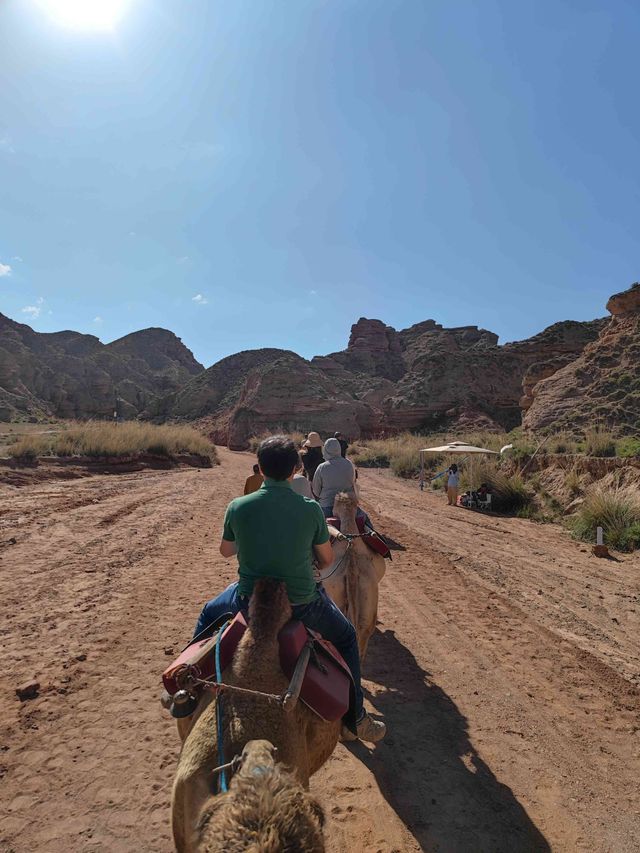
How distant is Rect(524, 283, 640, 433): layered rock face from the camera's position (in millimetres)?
23672

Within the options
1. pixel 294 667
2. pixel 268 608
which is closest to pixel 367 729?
pixel 294 667

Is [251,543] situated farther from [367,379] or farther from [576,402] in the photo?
[367,379]

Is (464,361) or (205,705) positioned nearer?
(205,705)

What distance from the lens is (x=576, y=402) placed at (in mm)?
26391

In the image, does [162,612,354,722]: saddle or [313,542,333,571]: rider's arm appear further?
[313,542,333,571]: rider's arm

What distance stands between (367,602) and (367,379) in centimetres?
7657

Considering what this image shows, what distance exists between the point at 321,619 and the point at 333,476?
3.08 meters

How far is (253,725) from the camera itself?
6.64 ft

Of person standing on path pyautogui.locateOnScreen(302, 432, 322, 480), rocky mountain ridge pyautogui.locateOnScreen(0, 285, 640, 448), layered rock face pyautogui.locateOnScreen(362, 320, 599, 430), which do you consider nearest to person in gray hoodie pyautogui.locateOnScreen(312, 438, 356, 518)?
person standing on path pyautogui.locateOnScreen(302, 432, 322, 480)

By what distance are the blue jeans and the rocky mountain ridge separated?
24.0 metres

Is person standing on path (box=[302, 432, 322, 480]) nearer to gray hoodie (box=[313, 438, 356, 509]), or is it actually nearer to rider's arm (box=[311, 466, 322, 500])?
rider's arm (box=[311, 466, 322, 500])

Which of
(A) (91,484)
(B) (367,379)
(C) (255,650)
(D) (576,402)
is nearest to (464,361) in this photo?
(B) (367,379)

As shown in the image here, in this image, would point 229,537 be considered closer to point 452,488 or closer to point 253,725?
point 253,725

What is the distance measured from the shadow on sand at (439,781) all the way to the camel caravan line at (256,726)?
121 cm
